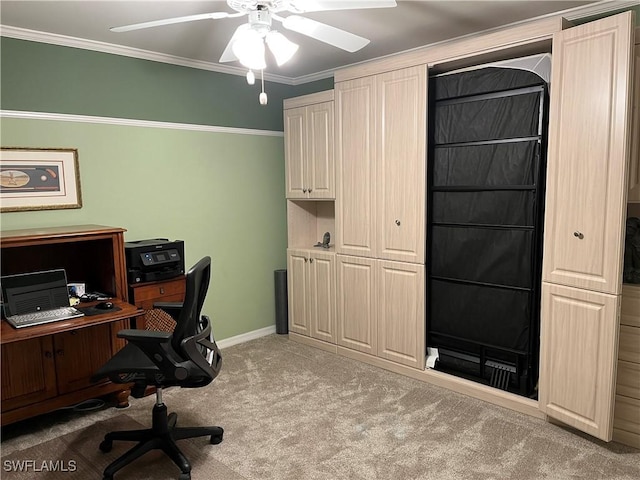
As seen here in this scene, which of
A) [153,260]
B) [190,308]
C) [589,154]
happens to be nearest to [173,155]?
[153,260]

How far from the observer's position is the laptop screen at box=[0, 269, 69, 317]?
2699 mm

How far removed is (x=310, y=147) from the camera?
4.07 m

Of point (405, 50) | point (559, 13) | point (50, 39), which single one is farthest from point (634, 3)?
point (50, 39)

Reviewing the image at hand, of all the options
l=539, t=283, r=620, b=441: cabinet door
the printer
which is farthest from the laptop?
l=539, t=283, r=620, b=441: cabinet door

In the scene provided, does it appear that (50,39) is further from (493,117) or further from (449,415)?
(449,415)

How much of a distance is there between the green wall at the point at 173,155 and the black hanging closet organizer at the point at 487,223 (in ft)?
5.65

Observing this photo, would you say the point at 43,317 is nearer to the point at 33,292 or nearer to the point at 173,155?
the point at 33,292

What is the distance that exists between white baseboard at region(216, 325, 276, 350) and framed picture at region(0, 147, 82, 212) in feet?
5.57

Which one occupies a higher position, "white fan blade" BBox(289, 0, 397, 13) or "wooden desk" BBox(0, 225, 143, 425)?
"white fan blade" BBox(289, 0, 397, 13)

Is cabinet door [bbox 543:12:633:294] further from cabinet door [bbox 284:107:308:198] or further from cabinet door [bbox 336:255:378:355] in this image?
cabinet door [bbox 284:107:308:198]

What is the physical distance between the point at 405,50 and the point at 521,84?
117 cm

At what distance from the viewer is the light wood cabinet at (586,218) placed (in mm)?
2338

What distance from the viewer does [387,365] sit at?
144 inches

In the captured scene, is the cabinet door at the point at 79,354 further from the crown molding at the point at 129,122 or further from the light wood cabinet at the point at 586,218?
the light wood cabinet at the point at 586,218
